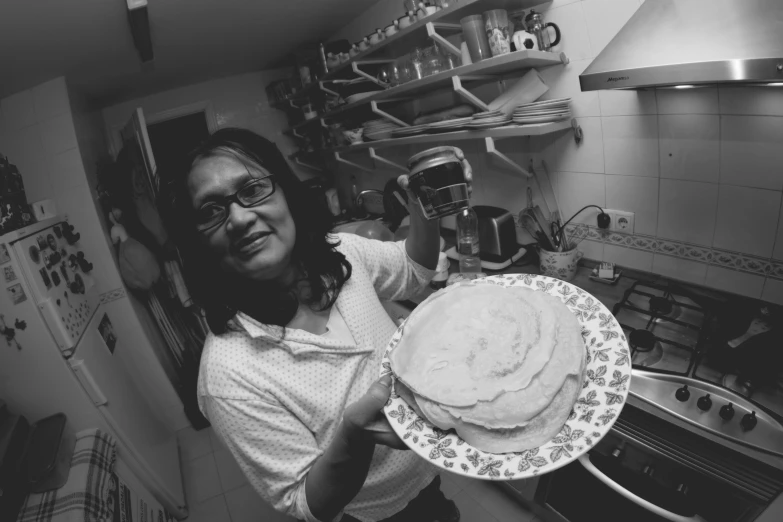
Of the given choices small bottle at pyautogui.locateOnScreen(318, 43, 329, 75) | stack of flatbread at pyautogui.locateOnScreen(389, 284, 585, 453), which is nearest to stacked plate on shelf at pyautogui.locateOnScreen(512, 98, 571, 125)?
stack of flatbread at pyautogui.locateOnScreen(389, 284, 585, 453)

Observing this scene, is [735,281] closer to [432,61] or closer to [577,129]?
[577,129]

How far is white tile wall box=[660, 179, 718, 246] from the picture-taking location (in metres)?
1.30

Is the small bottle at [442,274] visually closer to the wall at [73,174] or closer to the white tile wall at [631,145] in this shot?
the white tile wall at [631,145]

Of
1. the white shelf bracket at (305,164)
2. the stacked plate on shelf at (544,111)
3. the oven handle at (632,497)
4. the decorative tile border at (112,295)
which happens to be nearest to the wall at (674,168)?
the stacked plate on shelf at (544,111)

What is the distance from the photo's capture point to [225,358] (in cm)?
76

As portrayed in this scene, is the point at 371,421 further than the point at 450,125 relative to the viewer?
No

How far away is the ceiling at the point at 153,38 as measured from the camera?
1382mm

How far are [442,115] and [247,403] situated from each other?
1.58m

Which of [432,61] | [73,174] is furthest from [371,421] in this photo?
[73,174]

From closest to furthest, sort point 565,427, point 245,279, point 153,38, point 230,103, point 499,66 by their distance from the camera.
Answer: point 565,427, point 245,279, point 499,66, point 153,38, point 230,103

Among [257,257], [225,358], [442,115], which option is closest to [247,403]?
[225,358]

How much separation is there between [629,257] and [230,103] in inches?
129

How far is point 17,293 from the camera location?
1574mm

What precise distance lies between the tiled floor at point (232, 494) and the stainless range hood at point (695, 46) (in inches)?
72.2
